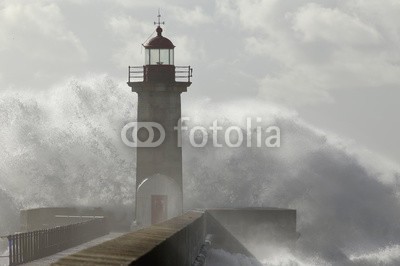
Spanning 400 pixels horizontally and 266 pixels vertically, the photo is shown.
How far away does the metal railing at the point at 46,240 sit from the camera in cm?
1444

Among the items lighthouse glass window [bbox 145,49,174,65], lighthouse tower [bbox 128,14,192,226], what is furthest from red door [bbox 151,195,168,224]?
lighthouse glass window [bbox 145,49,174,65]

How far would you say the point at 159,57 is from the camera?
2388 centimetres

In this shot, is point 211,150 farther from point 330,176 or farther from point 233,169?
point 330,176

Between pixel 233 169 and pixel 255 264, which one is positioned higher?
pixel 233 169

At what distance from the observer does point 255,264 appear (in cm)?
1989

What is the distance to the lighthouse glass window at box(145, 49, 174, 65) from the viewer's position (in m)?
23.8

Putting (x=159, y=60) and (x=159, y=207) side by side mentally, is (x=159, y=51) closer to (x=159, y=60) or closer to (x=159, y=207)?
(x=159, y=60)

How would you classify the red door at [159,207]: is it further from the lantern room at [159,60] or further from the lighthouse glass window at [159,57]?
the lighthouse glass window at [159,57]

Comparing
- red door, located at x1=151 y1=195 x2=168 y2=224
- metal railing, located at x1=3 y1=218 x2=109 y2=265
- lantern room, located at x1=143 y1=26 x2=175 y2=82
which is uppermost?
lantern room, located at x1=143 y1=26 x2=175 y2=82

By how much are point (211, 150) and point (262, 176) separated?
2604mm

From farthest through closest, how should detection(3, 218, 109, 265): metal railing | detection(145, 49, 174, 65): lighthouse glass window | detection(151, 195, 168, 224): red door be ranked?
detection(145, 49, 174, 65): lighthouse glass window < detection(151, 195, 168, 224): red door < detection(3, 218, 109, 265): metal railing

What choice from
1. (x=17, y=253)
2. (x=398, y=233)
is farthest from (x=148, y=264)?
(x=398, y=233)

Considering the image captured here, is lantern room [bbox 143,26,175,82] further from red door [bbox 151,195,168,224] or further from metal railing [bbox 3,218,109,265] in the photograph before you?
metal railing [bbox 3,218,109,265]

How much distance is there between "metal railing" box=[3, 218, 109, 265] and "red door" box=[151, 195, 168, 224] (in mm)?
2362
